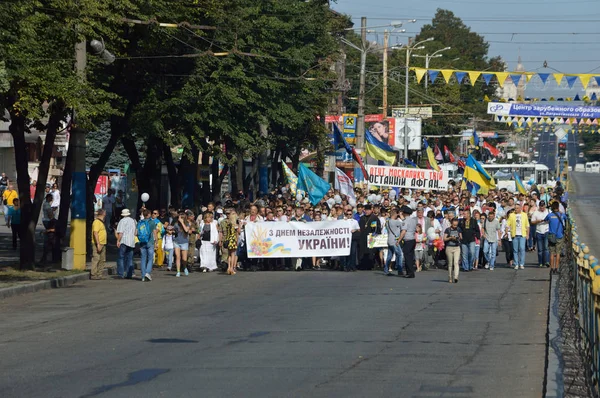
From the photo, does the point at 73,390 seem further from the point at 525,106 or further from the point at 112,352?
the point at 525,106

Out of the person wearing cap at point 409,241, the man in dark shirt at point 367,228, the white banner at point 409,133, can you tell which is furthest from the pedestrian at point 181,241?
the white banner at point 409,133

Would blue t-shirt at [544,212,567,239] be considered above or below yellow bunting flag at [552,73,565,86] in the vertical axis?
below

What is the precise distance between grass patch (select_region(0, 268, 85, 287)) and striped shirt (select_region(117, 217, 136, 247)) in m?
1.39

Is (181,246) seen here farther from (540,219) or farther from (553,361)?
(553,361)

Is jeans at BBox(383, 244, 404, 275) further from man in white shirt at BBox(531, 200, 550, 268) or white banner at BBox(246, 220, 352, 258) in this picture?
man in white shirt at BBox(531, 200, 550, 268)

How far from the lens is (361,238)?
1058 inches

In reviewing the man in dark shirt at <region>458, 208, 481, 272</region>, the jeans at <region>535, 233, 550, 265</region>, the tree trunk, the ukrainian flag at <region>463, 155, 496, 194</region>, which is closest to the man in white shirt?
the jeans at <region>535, 233, 550, 265</region>

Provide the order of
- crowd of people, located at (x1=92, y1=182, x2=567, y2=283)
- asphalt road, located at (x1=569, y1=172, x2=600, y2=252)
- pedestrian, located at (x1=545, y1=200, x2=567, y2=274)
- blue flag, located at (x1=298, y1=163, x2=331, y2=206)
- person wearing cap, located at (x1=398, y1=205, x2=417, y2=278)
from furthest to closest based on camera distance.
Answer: asphalt road, located at (x1=569, y1=172, x2=600, y2=252) → blue flag, located at (x1=298, y1=163, x2=331, y2=206) → pedestrian, located at (x1=545, y1=200, x2=567, y2=274) → person wearing cap, located at (x1=398, y1=205, x2=417, y2=278) → crowd of people, located at (x1=92, y1=182, x2=567, y2=283)

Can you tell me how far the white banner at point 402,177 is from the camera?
4012cm

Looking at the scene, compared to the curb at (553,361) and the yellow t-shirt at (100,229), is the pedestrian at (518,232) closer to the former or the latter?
the yellow t-shirt at (100,229)

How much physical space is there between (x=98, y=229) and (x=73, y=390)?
1396 centimetres

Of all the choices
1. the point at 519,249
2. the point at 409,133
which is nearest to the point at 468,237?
the point at 519,249

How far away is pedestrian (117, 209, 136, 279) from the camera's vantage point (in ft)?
78.1

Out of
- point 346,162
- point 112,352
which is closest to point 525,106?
point 346,162
